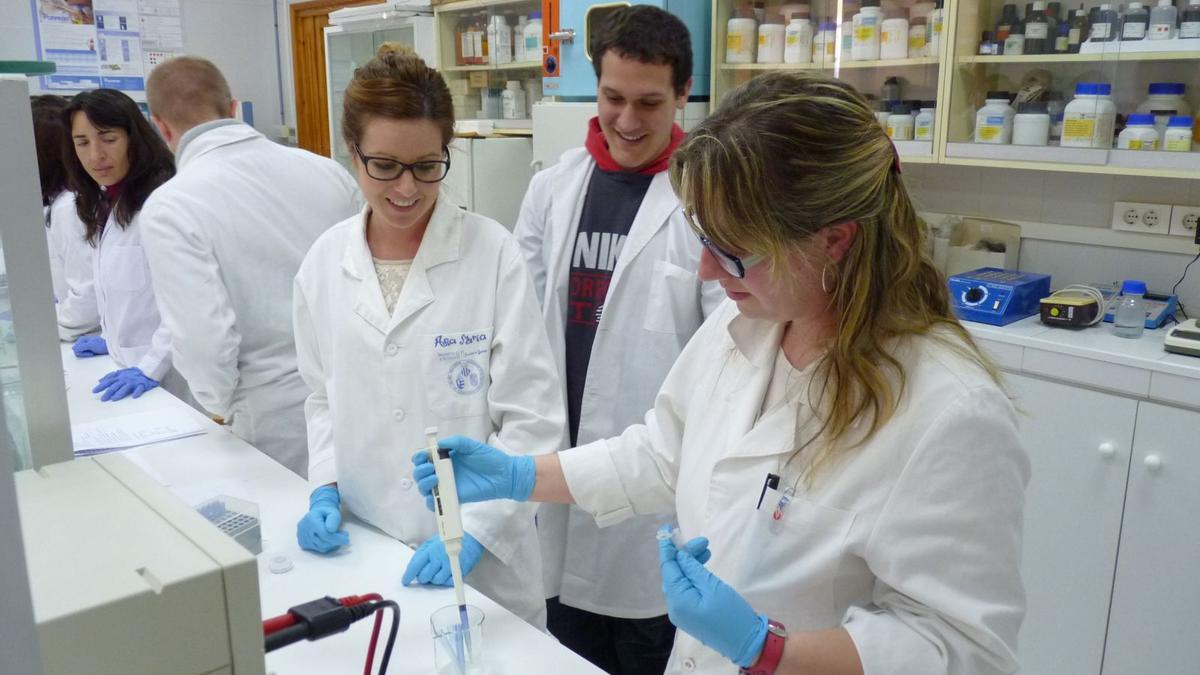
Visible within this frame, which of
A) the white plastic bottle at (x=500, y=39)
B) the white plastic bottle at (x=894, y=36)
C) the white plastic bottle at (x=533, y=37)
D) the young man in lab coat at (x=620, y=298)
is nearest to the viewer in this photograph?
the young man in lab coat at (x=620, y=298)

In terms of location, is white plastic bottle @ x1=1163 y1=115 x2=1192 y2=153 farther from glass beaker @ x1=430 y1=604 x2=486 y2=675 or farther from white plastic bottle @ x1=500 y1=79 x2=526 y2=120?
white plastic bottle @ x1=500 y1=79 x2=526 y2=120

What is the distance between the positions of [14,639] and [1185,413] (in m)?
2.22

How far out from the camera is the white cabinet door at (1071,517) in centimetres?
209

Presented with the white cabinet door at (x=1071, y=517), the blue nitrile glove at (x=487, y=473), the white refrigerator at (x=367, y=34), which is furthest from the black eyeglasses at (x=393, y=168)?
the white refrigerator at (x=367, y=34)

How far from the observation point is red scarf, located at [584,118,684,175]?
191 centimetres

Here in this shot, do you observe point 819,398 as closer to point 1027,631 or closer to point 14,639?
point 14,639

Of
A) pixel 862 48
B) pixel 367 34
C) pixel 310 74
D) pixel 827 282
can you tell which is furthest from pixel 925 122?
pixel 310 74

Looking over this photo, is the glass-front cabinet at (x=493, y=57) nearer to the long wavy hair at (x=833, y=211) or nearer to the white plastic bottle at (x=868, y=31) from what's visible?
the white plastic bottle at (x=868, y=31)

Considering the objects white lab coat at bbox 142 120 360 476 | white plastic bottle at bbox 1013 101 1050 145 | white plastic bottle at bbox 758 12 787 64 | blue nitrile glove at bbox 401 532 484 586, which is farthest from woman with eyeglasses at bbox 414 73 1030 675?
white plastic bottle at bbox 758 12 787 64

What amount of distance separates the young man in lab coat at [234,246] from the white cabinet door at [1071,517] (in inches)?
69.2

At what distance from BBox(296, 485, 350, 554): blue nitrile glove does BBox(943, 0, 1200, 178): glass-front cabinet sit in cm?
193

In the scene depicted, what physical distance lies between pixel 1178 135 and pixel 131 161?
2.76 metres

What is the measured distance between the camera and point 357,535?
4.61 feet

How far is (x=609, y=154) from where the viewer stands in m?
1.96
